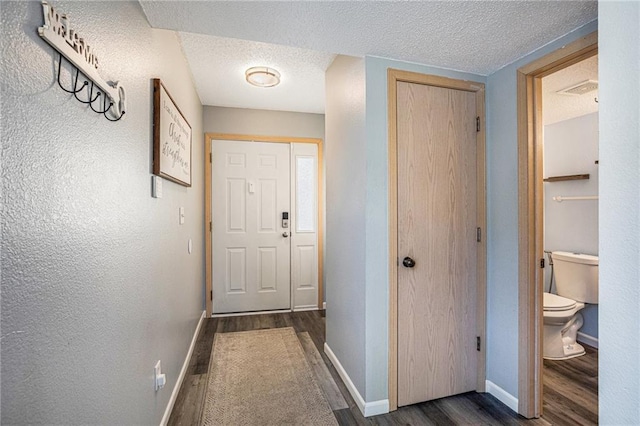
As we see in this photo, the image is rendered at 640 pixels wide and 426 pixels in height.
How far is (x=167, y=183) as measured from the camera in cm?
183

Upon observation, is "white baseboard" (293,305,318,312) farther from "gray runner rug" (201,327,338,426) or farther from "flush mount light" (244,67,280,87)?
"flush mount light" (244,67,280,87)

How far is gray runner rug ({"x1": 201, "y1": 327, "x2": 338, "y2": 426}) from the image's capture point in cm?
183

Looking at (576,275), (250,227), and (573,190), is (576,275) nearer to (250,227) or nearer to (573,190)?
(573,190)

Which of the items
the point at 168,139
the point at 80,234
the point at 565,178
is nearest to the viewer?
the point at 80,234

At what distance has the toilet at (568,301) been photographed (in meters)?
2.52

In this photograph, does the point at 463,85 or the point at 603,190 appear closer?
the point at 603,190

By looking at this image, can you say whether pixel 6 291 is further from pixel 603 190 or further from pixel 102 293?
pixel 603 190

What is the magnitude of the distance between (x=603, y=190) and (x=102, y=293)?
5.39 feet

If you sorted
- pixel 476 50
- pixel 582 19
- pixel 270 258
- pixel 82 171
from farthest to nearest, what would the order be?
1. pixel 270 258
2. pixel 476 50
3. pixel 582 19
4. pixel 82 171

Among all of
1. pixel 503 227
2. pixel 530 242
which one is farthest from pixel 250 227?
pixel 530 242

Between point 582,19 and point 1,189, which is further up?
point 582,19

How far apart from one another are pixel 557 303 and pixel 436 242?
148cm

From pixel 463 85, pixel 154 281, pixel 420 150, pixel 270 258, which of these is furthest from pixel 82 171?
pixel 270 258

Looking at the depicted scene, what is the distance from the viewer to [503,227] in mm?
1979
